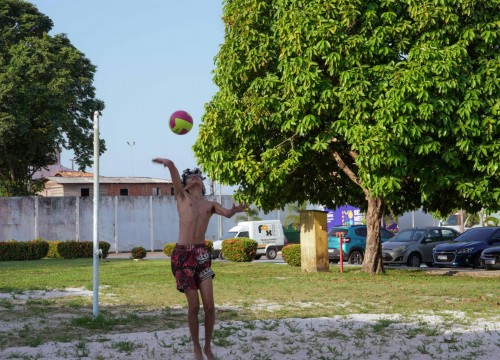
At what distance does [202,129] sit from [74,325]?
11.6 metres

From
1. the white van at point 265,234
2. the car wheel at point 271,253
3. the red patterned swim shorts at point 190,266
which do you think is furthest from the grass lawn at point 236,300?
the car wheel at point 271,253

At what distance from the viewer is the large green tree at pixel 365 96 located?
20156 mm

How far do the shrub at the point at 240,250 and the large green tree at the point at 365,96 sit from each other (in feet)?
34.5

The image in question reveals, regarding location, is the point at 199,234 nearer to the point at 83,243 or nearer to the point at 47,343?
the point at 47,343

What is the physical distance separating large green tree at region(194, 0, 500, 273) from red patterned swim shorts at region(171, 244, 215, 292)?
11.6m

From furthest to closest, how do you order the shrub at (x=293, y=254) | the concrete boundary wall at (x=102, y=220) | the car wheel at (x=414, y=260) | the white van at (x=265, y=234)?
1. the concrete boundary wall at (x=102, y=220)
2. the white van at (x=265, y=234)
3. the car wheel at (x=414, y=260)
4. the shrub at (x=293, y=254)

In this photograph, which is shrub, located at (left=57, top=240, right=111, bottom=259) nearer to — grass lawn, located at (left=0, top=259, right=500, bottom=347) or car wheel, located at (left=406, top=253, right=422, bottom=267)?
car wheel, located at (left=406, top=253, right=422, bottom=267)

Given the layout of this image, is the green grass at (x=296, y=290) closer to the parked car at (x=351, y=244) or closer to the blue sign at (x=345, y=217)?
the parked car at (x=351, y=244)

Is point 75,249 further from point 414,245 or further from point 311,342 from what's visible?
point 311,342

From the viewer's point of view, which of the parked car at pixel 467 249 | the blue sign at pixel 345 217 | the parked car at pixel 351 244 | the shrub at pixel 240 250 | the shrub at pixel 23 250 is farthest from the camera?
the blue sign at pixel 345 217

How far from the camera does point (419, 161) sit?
69.8 feet

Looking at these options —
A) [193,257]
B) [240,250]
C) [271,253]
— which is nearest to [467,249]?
[240,250]

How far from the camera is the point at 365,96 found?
20.8 m

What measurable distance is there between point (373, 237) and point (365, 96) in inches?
194
